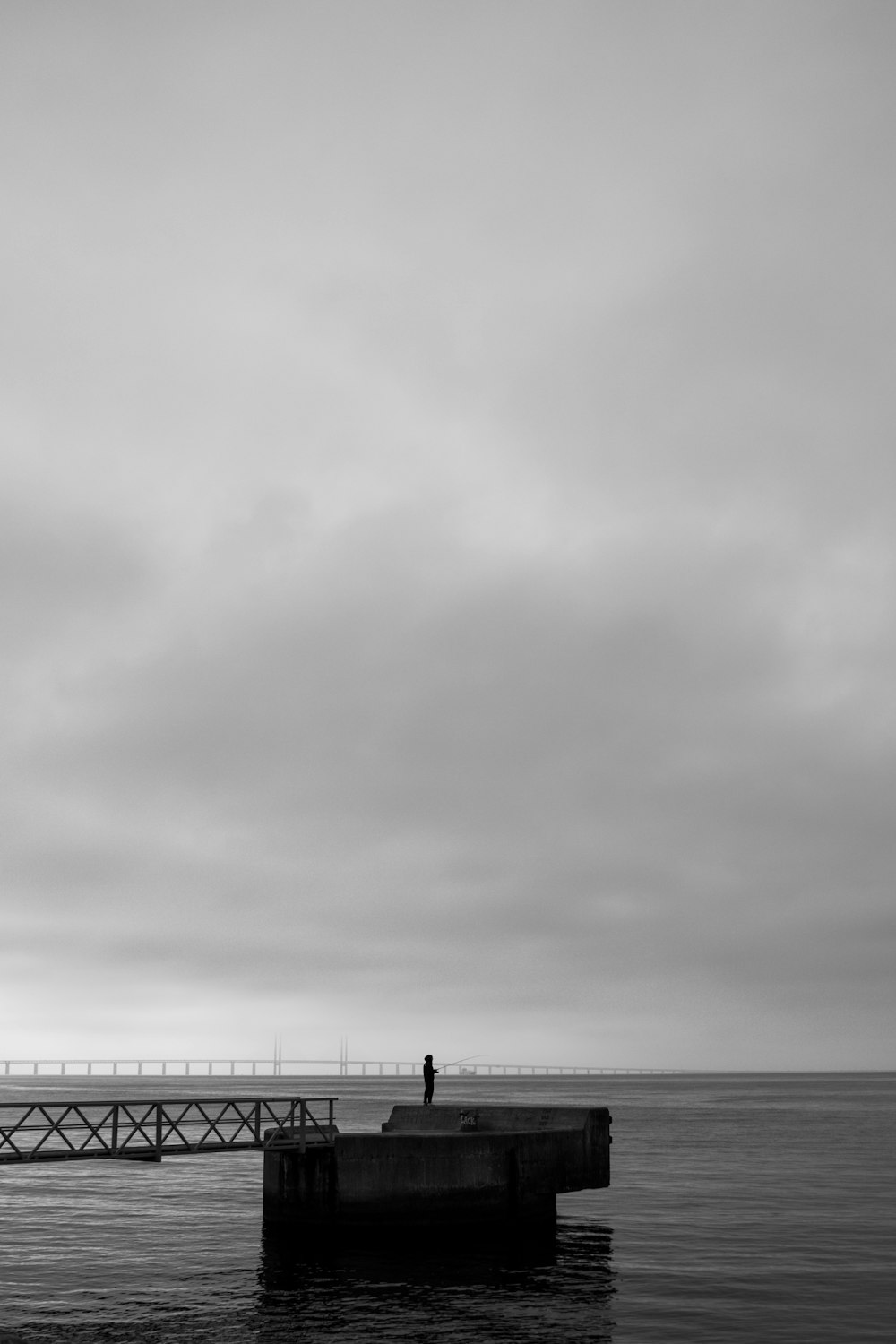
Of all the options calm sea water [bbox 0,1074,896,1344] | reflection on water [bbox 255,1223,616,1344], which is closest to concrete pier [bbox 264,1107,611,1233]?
reflection on water [bbox 255,1223,616,1344]

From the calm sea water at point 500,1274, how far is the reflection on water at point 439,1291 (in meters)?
0.07

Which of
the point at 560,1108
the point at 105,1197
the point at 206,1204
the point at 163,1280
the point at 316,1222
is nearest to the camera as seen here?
the point at 163,1280

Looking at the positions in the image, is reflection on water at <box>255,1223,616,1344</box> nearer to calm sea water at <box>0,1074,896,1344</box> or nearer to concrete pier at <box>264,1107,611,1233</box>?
calm sea water at <box>0,1074,896,1344</box>

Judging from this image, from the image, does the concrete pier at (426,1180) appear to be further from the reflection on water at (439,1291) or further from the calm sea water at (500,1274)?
the calm sea water at (500,1274)

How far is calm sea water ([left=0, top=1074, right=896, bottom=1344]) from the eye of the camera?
23.2 meters

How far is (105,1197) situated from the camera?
49.0 meters

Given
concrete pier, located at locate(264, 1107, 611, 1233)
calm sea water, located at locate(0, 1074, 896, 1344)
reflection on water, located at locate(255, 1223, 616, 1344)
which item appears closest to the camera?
reflection on water, located at locate(255, 1223, 616, 1344)

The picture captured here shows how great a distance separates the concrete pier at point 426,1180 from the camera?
32.3m

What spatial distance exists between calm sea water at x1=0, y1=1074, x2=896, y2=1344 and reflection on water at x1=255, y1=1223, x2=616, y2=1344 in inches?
2.9

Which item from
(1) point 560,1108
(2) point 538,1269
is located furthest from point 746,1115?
(2) point 538,1269

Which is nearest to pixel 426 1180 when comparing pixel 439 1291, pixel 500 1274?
pixel 500 1274

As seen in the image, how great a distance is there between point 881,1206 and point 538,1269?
17.5 metres

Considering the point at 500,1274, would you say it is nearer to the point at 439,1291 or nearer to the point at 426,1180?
the point at 439,1291

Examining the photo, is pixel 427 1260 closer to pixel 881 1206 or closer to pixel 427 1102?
pixel 427 1102
